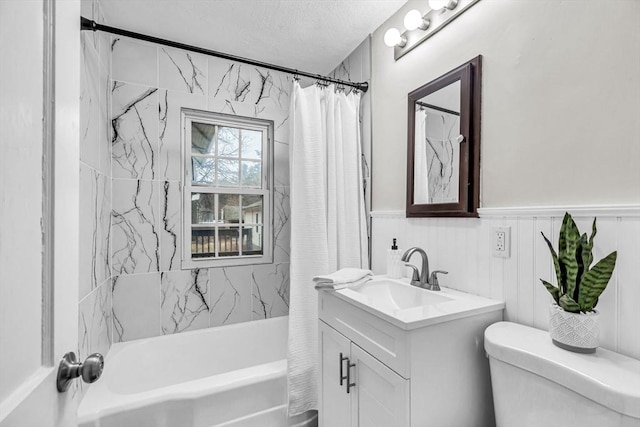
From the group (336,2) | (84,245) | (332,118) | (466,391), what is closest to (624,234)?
(466,391)

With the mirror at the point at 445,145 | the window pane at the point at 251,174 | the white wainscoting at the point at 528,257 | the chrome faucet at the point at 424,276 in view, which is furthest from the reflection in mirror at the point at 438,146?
the window pane at the point at 251,174

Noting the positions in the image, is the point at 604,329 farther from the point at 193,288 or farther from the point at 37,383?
the point at 193,288

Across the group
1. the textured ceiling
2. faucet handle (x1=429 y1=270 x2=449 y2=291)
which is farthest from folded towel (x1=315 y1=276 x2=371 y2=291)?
the textured ceiling

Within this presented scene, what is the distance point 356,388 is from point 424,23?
177 centimetres

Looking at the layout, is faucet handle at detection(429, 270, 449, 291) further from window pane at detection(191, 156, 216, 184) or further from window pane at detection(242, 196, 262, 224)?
window pane at detection(191, 156, 216, 184)

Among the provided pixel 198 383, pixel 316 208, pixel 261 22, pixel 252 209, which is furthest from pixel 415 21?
pixel 198 383

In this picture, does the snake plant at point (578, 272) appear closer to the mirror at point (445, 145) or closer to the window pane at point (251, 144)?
the mirror at point (445, 145)

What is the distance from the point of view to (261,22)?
73.2 inches

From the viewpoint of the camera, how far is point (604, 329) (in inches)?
34.5

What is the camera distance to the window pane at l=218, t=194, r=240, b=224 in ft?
7.64

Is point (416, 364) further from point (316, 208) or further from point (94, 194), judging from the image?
point (94, 194)

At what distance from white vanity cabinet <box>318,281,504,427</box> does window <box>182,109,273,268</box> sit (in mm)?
1360

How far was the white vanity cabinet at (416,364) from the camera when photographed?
95 centimetres

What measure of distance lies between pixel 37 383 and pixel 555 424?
115 cm
